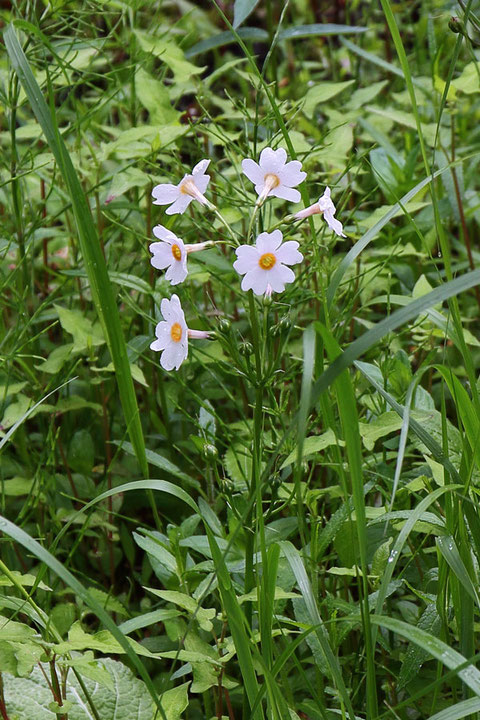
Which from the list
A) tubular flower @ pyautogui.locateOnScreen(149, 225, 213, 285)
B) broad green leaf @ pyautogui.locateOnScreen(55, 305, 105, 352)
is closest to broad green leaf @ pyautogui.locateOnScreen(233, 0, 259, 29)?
broad green leaf @ pyautogui.locateOnScreen(55, 305, 105, 352)

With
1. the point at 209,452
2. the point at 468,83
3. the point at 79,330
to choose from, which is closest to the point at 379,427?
the point at 209,452

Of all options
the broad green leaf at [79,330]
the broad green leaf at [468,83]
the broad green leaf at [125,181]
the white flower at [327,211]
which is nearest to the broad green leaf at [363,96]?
the broad green leaf at [468,83]

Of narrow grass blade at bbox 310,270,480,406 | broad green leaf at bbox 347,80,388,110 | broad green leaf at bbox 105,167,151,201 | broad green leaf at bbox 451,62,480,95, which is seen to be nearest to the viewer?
narrow grass blade at bbox 310,270,480,406

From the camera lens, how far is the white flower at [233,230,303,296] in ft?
3.04

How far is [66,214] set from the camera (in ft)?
5.66

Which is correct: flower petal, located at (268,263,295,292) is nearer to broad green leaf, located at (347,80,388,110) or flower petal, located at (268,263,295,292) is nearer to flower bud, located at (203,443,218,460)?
flower bud, located at (203,443,218,460)

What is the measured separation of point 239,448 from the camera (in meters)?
1.49

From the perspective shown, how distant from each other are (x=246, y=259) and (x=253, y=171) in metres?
0.14

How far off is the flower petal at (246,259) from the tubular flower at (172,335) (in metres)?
0.10

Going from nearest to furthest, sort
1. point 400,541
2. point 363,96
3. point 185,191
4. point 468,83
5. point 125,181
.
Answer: point 400,541 < point 185,191 < point 125,181 < point 468,83 < point 363,96

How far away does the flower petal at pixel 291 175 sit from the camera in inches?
39.1

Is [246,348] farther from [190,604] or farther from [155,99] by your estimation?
[155,99]

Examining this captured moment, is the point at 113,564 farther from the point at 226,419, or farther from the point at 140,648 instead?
the point at 140,648

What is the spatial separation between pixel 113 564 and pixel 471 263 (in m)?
0.92
